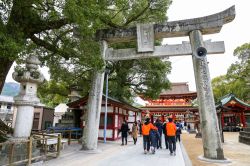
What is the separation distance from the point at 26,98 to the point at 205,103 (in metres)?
7.21

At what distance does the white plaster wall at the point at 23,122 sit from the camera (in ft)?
20.7

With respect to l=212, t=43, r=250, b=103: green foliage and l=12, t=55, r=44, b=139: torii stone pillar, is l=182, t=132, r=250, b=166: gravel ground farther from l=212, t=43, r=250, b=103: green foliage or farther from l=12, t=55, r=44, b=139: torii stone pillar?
l=212, t=43, r=250, b=103: green foliage

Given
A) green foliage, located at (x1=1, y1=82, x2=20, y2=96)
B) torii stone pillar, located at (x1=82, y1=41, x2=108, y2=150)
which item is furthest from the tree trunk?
green foliage, located at (x1=1, y1=82, x2=20, y2=96)

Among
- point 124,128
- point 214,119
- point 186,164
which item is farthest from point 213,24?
point 124,128

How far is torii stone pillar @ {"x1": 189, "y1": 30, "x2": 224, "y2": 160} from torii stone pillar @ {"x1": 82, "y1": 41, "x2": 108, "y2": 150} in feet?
15.0

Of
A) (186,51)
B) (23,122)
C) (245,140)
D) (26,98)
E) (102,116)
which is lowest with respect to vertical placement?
(245,140)

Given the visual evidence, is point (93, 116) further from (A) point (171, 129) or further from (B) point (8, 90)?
(B) point (8, 90)

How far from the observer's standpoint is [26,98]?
6.54 meters

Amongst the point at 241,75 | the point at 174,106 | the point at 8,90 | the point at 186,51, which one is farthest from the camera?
the point at 8,90

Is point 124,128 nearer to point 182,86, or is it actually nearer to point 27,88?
point 27,88

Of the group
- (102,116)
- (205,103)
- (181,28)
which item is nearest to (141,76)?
(102,116)

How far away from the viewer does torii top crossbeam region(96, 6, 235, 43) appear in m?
8.48

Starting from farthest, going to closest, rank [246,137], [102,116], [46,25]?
[102,116] → [246,137] → [46,25]

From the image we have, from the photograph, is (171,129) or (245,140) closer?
(171,129)
